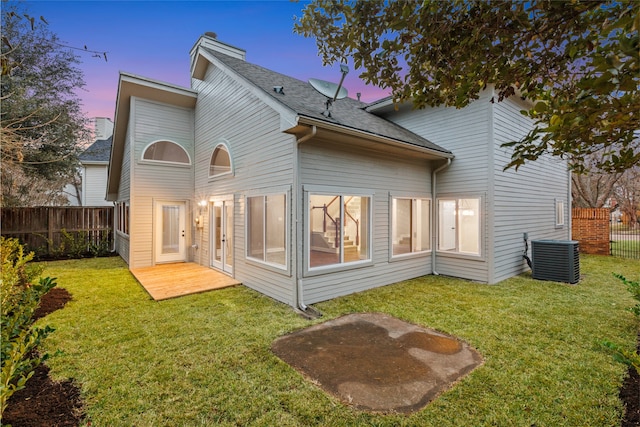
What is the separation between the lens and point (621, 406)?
102 inches

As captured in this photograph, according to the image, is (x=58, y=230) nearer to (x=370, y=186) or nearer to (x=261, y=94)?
(x=261, y=94)

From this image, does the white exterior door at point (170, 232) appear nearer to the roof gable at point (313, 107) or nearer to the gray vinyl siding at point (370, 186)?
the roof gable at point (313, 107)

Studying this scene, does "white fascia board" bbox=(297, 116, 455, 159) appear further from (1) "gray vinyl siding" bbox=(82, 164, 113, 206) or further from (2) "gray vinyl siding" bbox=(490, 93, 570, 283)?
(1) "gray vinyl siding" bbox=(82, 164, 113, 206)

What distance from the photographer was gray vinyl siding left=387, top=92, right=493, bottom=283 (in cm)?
690

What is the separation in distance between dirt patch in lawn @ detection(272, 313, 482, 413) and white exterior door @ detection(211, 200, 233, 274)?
391 cm

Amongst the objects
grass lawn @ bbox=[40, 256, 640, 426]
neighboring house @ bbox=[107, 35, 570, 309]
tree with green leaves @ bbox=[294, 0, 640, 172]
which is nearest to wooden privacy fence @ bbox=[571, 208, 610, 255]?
neighboring house @ bbox=[107, 35, 570, 309]

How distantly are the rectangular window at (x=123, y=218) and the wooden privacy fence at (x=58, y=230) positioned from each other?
1063mm

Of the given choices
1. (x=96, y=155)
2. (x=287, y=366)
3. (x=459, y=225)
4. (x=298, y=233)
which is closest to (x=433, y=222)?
(x=459, y=225)

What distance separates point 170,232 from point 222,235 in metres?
2.72

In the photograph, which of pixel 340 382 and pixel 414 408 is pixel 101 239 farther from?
pixel 414 408

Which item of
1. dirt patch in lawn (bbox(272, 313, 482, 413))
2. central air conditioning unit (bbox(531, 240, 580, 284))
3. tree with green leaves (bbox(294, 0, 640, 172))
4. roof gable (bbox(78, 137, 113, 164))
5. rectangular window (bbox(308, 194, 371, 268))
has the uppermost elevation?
roof gable (bbox(78, 137, 113, 164))

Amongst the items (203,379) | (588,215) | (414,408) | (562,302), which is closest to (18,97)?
(203,379)

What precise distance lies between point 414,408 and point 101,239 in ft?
42.7

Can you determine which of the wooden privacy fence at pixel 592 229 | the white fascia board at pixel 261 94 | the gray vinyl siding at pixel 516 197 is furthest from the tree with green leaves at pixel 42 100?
the wooden privacy fence at pixel 592 229
